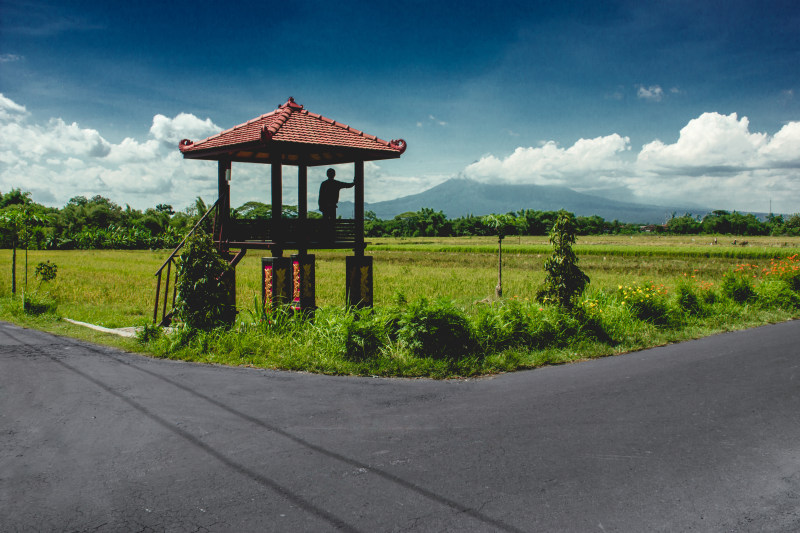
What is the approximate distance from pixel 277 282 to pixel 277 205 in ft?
5.09

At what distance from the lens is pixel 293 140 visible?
9.77 m

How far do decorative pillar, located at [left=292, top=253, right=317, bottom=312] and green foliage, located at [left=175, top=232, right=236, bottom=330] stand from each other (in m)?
1.44

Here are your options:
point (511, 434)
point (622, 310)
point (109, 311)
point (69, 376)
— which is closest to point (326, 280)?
point (109, 311)

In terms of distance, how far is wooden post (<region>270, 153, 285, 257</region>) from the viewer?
10.1 meters

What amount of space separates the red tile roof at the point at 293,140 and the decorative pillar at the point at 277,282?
2.22m

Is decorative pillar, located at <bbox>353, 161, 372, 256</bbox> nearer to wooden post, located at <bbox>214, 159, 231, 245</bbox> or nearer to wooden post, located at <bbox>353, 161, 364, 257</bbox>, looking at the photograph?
wooden post, located at <bbox>353, 161, 364, 257</bbox>

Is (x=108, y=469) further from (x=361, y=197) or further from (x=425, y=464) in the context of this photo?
(x=361, y=197)

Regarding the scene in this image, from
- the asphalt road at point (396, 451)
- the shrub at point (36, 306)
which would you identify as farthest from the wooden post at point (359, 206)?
the shrub at point (36, 306)

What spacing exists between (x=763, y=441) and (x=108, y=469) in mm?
5771

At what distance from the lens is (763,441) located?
480cm

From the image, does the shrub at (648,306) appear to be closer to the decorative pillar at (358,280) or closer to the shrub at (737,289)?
the shrub at (737,289)

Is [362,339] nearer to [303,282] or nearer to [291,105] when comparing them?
[303,282]

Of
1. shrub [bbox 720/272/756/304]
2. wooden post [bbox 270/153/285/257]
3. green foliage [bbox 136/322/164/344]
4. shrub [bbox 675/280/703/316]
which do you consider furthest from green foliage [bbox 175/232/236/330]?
shrub [bbox 720/272/756/304]

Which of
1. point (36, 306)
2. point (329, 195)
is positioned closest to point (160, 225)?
point (36, 306)
